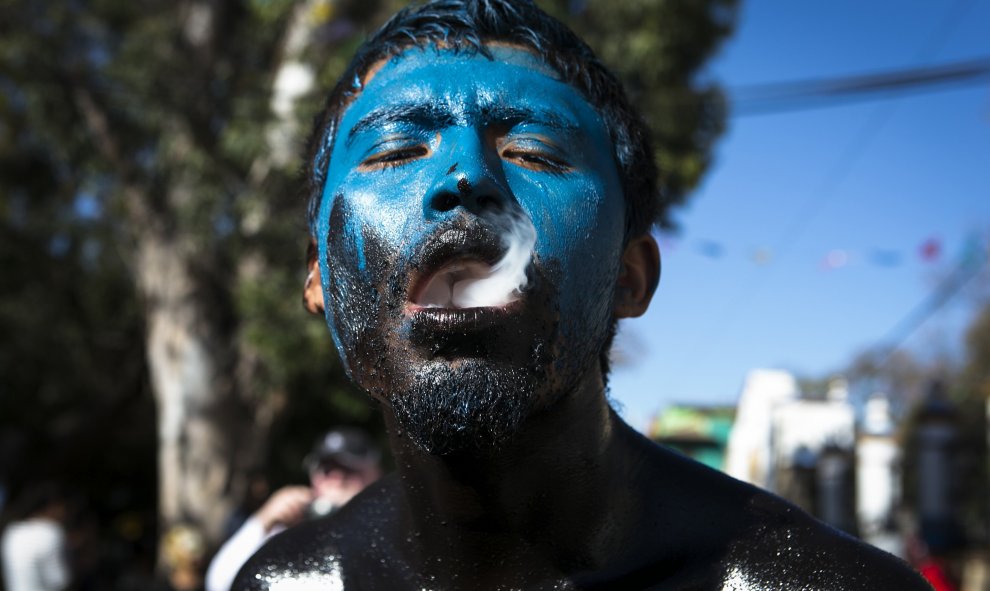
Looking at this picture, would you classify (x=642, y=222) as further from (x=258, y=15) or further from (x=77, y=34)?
(x=77, y=34)

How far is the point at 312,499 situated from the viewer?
4117 mm

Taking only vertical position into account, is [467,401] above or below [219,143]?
below

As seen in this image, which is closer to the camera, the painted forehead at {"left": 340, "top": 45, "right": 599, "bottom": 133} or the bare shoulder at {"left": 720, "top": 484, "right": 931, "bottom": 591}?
the bare shoulder at {"left": 720, "top": 484, "right": 931, "bottom": 591}

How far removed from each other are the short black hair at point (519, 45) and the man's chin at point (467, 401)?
43cm

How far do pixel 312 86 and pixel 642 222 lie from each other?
27.4ft

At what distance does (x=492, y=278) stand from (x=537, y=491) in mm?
374

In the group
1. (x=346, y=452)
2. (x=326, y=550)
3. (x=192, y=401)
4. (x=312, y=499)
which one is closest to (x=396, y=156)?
(x=326, y=550)

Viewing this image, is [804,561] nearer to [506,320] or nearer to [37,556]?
[506,320]

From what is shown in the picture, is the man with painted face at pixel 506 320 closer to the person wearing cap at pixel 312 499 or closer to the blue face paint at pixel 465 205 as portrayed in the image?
the blue face paint at pixel 465 205

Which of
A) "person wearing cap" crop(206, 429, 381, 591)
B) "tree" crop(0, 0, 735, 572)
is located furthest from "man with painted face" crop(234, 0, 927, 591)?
"tree" crop(0, 0, 735, 572)

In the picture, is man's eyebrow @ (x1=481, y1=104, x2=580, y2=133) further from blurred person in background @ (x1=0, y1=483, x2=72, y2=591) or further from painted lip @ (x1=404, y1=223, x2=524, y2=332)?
blurred person in background @ (x1=0, y1=483, x2=72, y2=591)

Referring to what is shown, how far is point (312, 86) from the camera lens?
9719 mm

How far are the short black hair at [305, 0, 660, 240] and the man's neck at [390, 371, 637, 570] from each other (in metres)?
0.36

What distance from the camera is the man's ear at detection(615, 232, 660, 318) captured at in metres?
1.75
